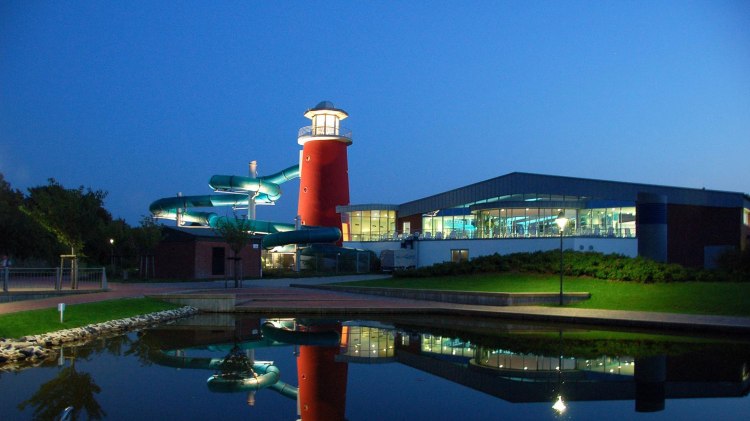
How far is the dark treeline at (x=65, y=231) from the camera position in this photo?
76.3 ft

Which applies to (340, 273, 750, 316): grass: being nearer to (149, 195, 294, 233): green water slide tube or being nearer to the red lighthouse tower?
Result: (149, 195, 294, 233): green water slide tube

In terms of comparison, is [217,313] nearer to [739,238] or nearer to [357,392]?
[357,392]

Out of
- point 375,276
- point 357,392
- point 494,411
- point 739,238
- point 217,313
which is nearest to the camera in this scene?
point 494,411

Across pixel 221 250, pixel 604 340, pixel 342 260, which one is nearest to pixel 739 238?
pixel 342 260

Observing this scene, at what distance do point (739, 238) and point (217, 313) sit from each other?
3042 centimetres

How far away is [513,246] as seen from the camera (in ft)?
121

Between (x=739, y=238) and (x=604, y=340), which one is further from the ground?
(x=739, y=238)

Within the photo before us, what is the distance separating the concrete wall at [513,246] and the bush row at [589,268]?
462 centimetres

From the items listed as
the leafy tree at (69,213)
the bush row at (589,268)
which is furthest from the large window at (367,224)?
the leafy tree at (69,213)

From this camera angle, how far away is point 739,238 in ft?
117

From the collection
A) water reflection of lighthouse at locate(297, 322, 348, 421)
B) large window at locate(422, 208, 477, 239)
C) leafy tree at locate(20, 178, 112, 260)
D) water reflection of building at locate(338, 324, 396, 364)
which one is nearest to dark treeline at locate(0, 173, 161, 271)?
leafy tree at locate(20, 178, 112, 260)

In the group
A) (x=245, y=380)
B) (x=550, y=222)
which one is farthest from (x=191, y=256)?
(x=245, y=380)

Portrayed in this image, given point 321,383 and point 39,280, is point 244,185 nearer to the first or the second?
point 39,280

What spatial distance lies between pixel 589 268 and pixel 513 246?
10.9 m
